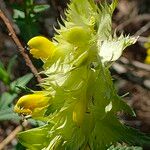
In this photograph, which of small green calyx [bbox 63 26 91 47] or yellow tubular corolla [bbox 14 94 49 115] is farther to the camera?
yellow tubular corolla [bbox 14 94 49 115]

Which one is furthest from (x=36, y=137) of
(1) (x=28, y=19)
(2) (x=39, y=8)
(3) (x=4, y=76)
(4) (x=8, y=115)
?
(2) (x=39, y=8)

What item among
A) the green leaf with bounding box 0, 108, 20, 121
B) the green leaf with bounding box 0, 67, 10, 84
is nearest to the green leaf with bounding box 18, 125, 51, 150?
the green leaf with bounding box 0, 108, 20, 121

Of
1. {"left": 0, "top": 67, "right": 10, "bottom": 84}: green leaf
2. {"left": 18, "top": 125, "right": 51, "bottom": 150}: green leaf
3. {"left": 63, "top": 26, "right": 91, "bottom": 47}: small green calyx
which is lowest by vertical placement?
{"left": 0, "top": 67, "right": 10, "bottom": 84}: green leaf

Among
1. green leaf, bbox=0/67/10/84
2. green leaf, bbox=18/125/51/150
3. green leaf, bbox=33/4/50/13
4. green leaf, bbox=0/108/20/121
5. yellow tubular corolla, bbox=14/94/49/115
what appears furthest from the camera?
green leaf, bbox=33/4/50/13

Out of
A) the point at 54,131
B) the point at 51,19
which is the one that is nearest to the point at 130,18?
the point at 51,19

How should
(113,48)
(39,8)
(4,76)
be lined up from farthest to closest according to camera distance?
(39,8)
(4,76)
(113,48)

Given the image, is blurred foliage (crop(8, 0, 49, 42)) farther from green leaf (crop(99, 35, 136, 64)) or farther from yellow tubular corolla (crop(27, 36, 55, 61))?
green leaf (crop(99, 35, 136, 64))

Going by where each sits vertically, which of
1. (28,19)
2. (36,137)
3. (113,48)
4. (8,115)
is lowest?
(8,115)

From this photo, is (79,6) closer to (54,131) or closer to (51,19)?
(54,131)

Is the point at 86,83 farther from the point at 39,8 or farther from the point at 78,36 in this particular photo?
the point at 39,8

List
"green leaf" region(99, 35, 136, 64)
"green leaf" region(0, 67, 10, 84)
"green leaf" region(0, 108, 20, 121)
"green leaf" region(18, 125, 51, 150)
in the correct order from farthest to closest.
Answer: "green leaf" region(0, 67, 10, 84), "green leaf" region(0, 108, 20, 121), "green leaf" region(18, 125, 51, 150), "green leaf" region(99, 35, 136, 64)
